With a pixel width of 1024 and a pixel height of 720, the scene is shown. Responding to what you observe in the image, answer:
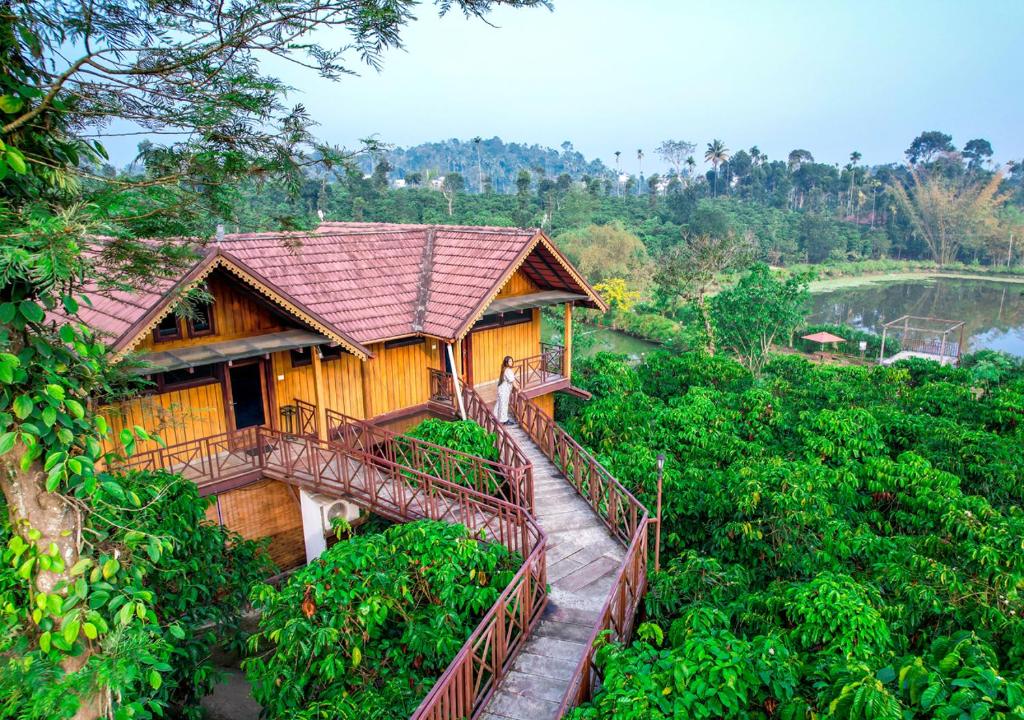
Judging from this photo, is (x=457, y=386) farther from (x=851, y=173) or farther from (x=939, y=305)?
(x=851, y=173)

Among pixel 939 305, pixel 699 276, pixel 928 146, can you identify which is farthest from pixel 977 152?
pixel 699 276

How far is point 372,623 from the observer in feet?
20.8

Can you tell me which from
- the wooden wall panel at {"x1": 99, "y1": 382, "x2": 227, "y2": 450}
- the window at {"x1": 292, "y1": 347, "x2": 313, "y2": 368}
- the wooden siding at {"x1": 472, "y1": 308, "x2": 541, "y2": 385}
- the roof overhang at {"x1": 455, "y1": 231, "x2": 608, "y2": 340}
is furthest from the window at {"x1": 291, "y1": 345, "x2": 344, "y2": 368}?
the wooden siding at {"x1": 472, "y1": 308, "x2": 541, "y2": 385}

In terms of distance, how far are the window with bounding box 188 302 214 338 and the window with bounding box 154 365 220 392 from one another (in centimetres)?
62

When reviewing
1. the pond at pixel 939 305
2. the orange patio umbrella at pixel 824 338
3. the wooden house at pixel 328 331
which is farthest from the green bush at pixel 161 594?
the pond at pixel 939 305

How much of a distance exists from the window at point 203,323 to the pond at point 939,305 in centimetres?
4181

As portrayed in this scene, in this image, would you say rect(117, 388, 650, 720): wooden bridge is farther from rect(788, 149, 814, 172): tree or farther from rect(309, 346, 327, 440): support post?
rect(788, 149, 814, 172): tree

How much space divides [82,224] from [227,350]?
648 cm

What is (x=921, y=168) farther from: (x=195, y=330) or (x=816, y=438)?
(x=195, y=330)

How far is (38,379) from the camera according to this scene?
14.2ft

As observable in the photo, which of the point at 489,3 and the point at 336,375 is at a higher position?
the point at 489,3

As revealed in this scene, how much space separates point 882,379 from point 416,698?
14447 mm

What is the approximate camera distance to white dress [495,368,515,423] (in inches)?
495

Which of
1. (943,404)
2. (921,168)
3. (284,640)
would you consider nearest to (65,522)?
(284,640)
